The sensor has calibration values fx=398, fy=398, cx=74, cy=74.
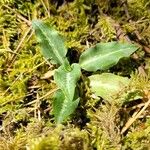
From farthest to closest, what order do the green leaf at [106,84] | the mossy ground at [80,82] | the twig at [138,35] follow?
the twig at [138,35] → the green leaf at [106,84] → the mossy ground at [80,82]

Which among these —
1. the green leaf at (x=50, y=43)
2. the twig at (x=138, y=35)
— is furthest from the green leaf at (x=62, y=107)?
A: the twig at (x=138, y=35)

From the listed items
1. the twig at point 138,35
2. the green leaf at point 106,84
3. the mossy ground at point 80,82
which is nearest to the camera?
the mossy ground at point 80,82

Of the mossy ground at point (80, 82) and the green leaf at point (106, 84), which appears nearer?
the mossy ground at point (80, 82)

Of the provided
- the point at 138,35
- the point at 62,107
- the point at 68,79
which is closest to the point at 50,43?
the point at 68,79

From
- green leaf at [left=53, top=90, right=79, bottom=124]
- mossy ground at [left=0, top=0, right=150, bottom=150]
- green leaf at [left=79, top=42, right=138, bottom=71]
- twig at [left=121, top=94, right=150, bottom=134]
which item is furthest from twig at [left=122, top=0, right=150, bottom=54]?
green leaf at [left=53, top=90, right=79, bottom=124]

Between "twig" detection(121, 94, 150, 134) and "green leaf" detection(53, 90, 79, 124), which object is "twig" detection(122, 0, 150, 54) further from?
"green leaf" detection(53, 90, 79, 124)

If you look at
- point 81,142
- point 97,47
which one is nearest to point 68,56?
point 97,47

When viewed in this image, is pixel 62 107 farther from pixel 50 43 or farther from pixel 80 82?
pixel 50 43

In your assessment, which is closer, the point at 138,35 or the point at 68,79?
the point at 68,79

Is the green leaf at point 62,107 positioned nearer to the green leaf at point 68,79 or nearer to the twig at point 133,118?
the green leaf at point 68,79
